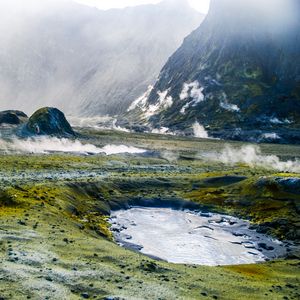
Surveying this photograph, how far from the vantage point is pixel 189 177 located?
100 metres

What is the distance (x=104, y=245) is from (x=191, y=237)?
22278mm

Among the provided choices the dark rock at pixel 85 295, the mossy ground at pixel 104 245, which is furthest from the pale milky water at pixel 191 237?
the dark rock at pixel 85 295

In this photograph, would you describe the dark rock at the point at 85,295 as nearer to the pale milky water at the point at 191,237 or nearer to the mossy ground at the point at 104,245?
the mossy ground at the point at 104,245

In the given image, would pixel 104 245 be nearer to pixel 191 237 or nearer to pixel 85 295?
pixel 85 295

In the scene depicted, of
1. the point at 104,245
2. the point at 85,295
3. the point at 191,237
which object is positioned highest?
the point at 85,295

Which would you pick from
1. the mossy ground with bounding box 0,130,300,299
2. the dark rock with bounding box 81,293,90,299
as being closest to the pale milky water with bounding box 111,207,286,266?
the mossy ground with bounding box 0,130,300,299

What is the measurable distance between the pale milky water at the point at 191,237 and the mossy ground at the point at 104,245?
10.5 feet

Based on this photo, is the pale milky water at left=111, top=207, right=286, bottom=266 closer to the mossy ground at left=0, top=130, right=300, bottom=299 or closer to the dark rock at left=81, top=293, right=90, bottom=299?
the mossy ground at left=0, top=130, right=300, bottom=299

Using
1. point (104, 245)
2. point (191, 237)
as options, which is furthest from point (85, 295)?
point (191, 237)

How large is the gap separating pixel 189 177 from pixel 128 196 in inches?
862

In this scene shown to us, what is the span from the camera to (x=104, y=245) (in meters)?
42.8

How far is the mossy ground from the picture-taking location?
3145cm

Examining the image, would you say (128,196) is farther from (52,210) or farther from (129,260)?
(129,260)

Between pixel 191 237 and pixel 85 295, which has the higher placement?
pixel 85 295
